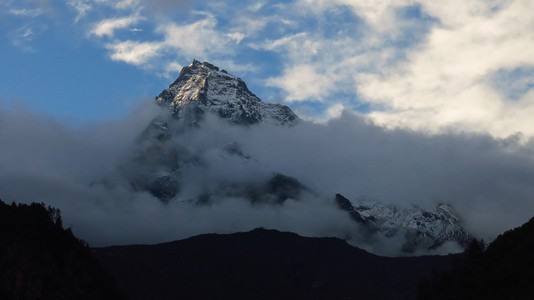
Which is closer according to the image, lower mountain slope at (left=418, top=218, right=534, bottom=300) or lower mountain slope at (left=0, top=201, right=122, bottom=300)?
lower mountain slope at (left=418, top=218, right=534, bottom=300)

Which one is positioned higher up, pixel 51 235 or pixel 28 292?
pixel 51 235

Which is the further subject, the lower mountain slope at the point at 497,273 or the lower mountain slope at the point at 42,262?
the lower mountain slope at the point at 42,262

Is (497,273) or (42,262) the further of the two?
(42,262)

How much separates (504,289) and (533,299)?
612 inches

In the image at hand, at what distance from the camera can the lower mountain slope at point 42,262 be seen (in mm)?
157625

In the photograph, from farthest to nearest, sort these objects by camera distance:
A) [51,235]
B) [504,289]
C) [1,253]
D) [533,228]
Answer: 1. [51,235]
2. [1,253]
3. [533,228]
4. [504,289]

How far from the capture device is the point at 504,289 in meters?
134

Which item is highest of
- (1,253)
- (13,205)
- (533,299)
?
(13,205)

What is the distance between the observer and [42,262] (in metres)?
169

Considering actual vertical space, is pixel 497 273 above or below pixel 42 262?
below

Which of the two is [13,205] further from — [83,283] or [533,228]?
[533,228]

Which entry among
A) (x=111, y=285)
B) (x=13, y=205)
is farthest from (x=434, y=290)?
(x=13, y=205)

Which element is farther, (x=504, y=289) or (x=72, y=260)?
(x=72, y=260)

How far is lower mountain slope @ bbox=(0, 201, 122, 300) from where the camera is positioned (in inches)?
6206
